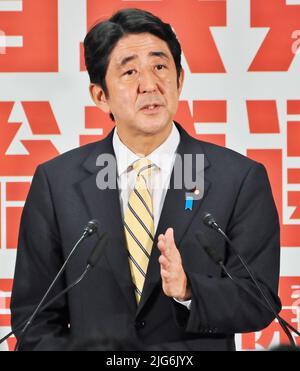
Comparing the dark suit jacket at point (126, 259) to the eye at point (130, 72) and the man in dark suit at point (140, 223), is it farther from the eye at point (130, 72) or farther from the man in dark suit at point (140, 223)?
the eye at point (130, 72)

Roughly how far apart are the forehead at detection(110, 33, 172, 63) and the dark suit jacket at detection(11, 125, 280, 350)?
370mm

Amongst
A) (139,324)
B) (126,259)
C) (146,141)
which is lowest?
(139,324)

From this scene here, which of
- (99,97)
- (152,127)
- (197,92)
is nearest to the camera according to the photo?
(152,127)

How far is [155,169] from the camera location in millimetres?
2592

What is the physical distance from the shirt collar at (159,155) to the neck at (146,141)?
1 centimetres

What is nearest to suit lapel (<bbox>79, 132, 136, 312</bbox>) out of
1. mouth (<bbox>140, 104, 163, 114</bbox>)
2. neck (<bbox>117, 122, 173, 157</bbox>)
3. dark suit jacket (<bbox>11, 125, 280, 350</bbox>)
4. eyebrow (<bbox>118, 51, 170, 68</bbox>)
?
dark suit jacket (<bbox>11, 125, 280, 350</bbox>)

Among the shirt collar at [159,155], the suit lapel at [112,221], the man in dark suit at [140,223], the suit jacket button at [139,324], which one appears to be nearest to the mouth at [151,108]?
the man in dark suit at [140,223]

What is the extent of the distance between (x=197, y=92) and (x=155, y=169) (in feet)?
1.55

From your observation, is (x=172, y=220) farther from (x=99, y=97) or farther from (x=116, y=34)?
(x=116, y=34)

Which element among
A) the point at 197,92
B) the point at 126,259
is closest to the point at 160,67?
the point at 197,92

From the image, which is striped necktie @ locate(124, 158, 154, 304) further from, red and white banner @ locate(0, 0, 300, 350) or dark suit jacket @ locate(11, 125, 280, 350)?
red and white banner @ locate(0, 0, 300, 350)

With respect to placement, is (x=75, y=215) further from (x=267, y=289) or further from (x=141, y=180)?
(x=267, y=289)

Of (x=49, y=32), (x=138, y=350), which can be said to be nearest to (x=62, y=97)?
(x=49, y=32)

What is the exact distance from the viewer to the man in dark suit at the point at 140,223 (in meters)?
2.42
